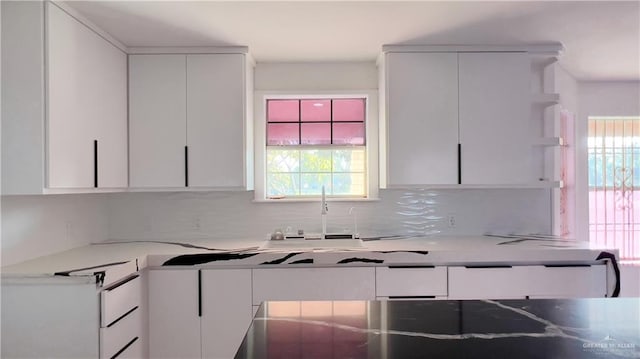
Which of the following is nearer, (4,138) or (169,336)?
(4,138)

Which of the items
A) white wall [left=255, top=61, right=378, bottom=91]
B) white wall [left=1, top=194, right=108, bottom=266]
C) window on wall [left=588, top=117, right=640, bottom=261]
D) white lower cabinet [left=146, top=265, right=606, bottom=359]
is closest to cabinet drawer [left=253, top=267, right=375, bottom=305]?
white lower cabinet [left=146, top=265, right=606, bottom=359]

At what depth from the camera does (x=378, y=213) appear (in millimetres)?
3158

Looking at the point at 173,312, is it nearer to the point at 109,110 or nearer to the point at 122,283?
the point at 122,283

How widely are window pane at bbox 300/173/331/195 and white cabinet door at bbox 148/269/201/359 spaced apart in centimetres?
118

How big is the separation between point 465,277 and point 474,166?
2.60ft

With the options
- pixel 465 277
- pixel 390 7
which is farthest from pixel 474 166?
pixel 390 7

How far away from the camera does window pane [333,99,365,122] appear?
10.8 ft

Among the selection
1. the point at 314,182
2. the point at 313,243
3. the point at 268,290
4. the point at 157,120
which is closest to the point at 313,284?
the point at 268,290

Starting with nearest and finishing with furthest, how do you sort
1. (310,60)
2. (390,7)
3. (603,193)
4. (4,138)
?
(4,138), (390,7), (310,60), (603,193)

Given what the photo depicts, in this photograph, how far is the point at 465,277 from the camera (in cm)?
246

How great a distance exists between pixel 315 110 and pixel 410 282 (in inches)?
61.9

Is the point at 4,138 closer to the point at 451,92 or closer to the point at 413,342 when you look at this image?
the point at 413,342

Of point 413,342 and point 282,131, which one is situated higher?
point 282,131

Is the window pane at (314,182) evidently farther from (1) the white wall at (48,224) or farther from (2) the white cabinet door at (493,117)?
(1) the white wall at (48,224)
